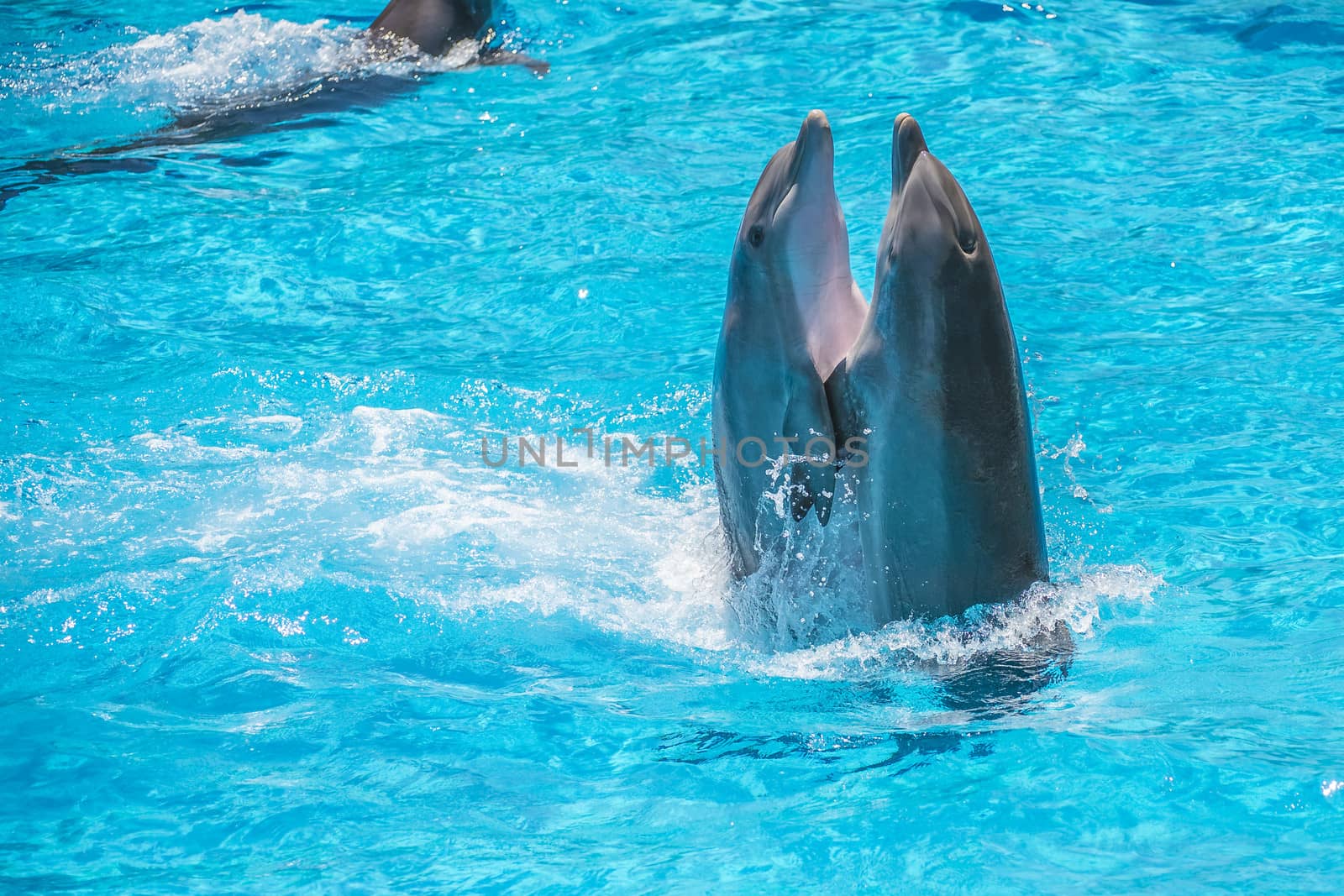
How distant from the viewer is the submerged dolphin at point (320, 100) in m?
9.36

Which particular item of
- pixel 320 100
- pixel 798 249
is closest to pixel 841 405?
pixel 798 249

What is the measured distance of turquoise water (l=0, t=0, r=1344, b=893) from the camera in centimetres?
349

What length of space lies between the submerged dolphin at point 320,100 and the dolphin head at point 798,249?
656cm

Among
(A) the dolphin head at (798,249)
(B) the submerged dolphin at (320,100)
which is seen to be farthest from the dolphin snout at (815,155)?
(B) the submerged dolphin at (320,100)

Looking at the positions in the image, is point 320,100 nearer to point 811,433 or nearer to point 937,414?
point 811,433

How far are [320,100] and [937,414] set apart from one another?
8.22 meters

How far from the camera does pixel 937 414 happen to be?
12.5 ft

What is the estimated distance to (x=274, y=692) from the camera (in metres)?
4.27

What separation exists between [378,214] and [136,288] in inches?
64.5

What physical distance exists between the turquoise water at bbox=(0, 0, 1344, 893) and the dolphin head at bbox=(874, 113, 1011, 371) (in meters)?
0.93

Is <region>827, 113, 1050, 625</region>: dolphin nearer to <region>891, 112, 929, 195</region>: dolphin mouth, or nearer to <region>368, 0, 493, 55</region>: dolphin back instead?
<region>891, 112, 929, 195</region>: dolphin mouth

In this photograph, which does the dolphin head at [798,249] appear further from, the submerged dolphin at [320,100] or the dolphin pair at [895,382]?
the submerged dolphin at [320,100]

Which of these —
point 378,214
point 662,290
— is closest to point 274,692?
point 662,290

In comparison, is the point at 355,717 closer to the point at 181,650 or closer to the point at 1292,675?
the point at 181,650
